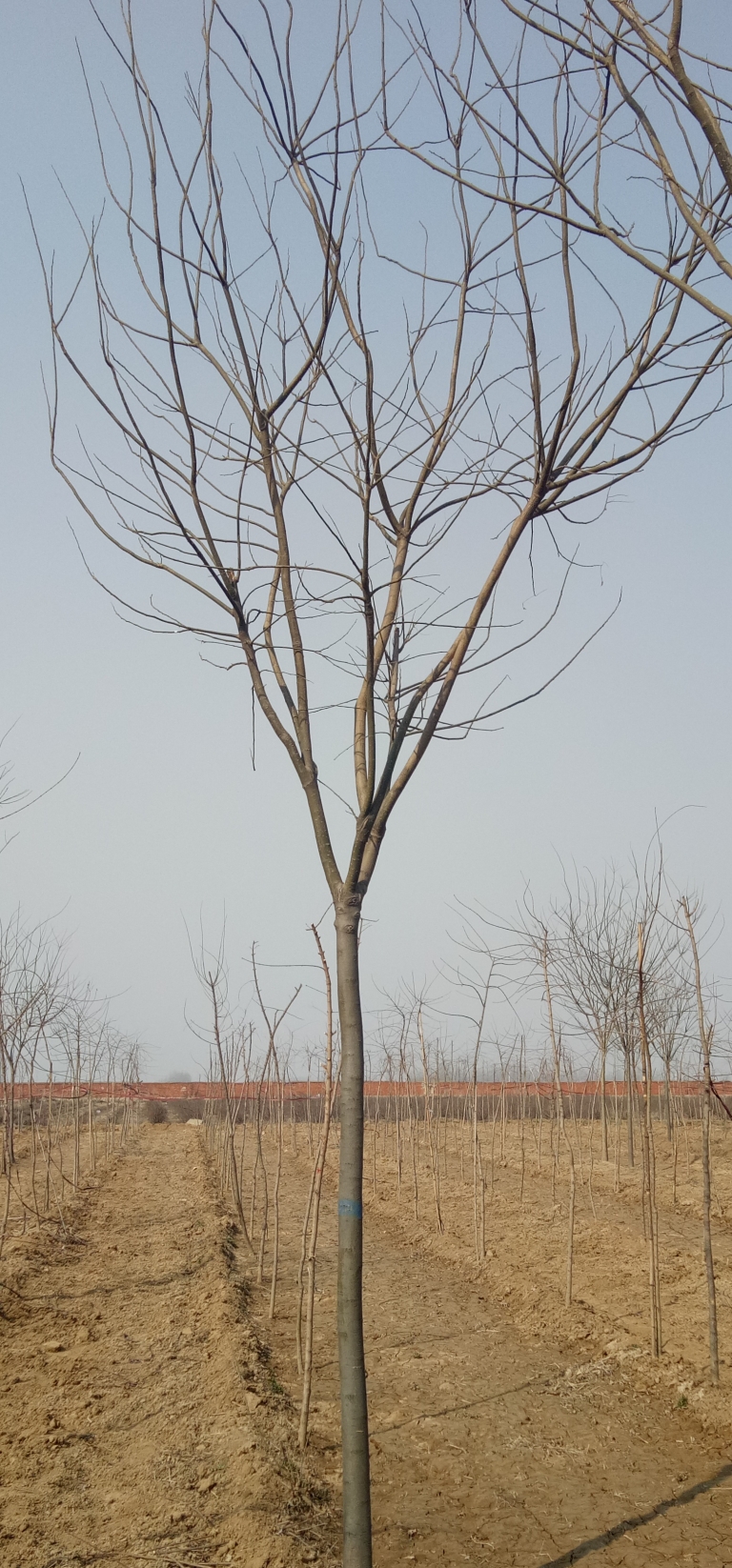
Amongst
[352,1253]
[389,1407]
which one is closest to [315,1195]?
[389,1407]

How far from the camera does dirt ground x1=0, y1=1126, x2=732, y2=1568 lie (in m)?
3.84

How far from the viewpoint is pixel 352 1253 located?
8.71 feet

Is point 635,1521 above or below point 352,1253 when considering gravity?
below

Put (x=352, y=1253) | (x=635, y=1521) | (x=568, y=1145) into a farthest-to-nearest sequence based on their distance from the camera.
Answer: (x=568, y=1145)
(x=635, y=1521)
(x=352, y=1253)

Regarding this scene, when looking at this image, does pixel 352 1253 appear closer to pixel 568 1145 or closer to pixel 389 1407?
pixel 389 1407

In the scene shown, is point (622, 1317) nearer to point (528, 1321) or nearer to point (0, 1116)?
point (528, 1321)

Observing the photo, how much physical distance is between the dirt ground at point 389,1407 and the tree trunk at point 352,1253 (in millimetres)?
1176

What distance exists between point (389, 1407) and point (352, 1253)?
3.56 m

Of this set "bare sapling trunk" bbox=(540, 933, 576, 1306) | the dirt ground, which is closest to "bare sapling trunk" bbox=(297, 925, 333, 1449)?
Result: the dirt ground

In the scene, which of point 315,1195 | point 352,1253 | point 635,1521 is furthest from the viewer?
point 315,1195

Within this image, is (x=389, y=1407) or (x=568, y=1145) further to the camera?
(x=568, y=1145)

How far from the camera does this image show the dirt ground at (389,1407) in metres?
3.84

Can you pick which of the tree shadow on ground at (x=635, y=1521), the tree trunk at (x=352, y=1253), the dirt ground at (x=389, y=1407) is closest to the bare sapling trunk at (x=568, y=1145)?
the dirt ground at (x=389, y=1407)

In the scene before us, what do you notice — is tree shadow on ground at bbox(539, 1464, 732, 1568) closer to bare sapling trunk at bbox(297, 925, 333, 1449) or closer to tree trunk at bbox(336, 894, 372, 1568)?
bare sapling trunk at bbox(297, 925, 333, 1449)
